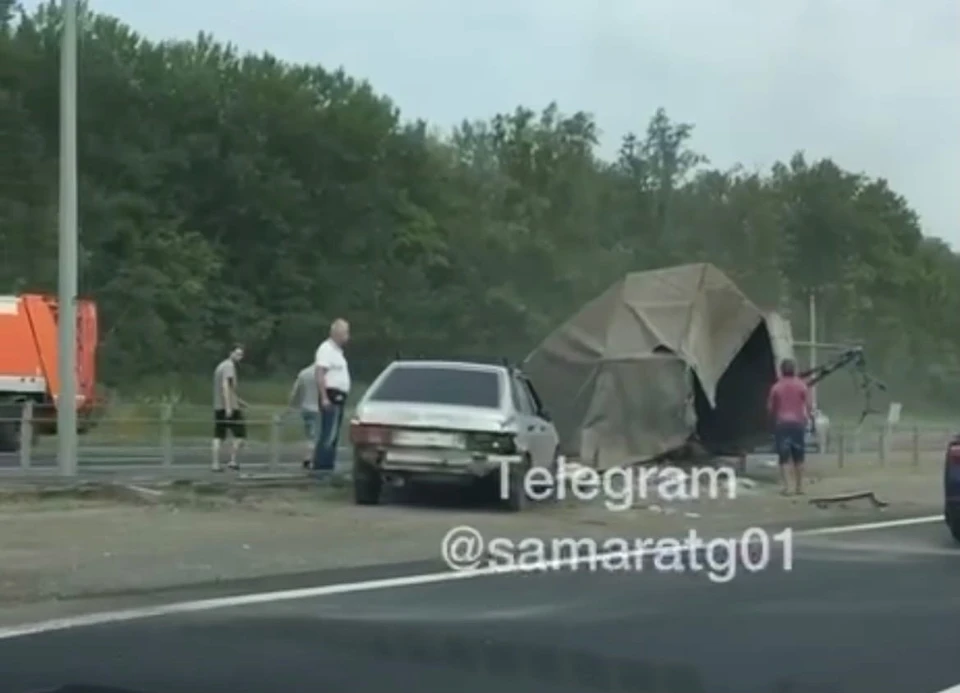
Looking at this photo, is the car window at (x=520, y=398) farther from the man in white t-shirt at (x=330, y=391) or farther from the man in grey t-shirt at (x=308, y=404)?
the man in grey t-shirt at (x=308, y=404)

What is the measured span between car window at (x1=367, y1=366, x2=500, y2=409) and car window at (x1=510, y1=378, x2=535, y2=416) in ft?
0.85

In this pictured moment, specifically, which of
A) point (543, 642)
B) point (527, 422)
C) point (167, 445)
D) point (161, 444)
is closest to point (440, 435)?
point (527, 422)

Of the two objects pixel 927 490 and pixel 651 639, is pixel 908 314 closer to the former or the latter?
pixel 927 490

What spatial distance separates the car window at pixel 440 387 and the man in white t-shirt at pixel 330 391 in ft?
3.44

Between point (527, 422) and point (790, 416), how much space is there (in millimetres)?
5086

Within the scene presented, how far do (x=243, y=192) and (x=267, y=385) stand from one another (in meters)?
17.9

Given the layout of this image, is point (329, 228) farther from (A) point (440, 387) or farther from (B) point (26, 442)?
(A) point (440, 387)

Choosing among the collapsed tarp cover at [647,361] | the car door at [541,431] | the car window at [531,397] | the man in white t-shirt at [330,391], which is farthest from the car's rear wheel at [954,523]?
the collapsed tarp cover at [647,361]

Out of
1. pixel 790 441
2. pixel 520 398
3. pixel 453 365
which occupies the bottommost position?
pixel 790 441

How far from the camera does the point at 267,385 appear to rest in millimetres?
53906

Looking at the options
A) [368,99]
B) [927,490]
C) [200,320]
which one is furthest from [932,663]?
[368,99]

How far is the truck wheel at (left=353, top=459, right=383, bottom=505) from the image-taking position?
65.3 ft

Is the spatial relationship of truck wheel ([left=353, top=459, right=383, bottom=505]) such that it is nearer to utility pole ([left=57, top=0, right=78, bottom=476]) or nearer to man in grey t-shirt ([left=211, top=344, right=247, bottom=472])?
utility pole ([left=57, top=0, right=78, bottom=476])

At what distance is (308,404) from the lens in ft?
78.7
